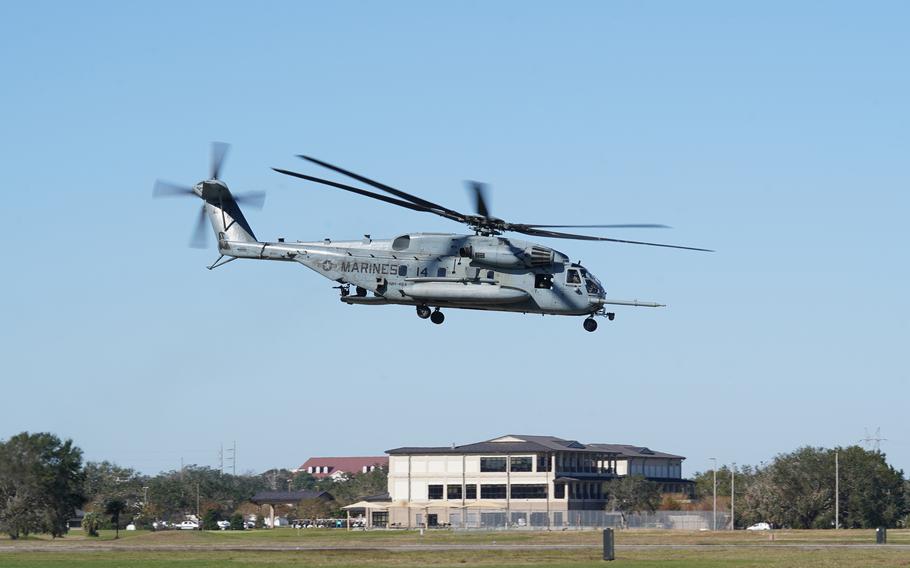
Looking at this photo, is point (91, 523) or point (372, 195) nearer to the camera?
point (372, 195)

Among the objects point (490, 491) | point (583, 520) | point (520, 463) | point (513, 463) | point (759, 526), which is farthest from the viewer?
point (513, 463)

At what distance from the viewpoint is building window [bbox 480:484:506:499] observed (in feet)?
533

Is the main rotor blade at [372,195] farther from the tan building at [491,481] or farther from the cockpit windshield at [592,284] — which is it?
the tan building at [491,481]

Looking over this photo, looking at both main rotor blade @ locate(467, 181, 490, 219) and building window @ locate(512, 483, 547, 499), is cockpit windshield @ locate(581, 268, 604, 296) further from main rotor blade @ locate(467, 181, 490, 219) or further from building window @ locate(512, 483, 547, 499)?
building window @ locate(512, 483, 547, 499)

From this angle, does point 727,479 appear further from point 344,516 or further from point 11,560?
point 11,560

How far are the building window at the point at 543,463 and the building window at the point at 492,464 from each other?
175 inches

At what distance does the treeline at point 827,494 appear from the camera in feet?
500

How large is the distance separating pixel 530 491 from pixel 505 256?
106974mm

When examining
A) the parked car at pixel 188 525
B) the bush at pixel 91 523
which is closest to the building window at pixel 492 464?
the parked car at pixel 188 525

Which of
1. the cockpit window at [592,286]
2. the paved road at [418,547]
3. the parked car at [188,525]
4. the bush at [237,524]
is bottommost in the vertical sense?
the parked car at [188,525]

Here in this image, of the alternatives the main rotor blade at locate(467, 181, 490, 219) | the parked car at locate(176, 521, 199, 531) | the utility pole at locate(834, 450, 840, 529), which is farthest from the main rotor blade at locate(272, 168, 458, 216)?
the parked car at locate(176, 521, 199, 531)

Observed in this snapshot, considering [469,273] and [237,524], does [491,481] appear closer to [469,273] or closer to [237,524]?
[237,524]

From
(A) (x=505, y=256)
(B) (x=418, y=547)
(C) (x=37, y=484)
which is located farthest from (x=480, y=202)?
(C) (x=37, y=484)

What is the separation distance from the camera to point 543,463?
16225 cm
